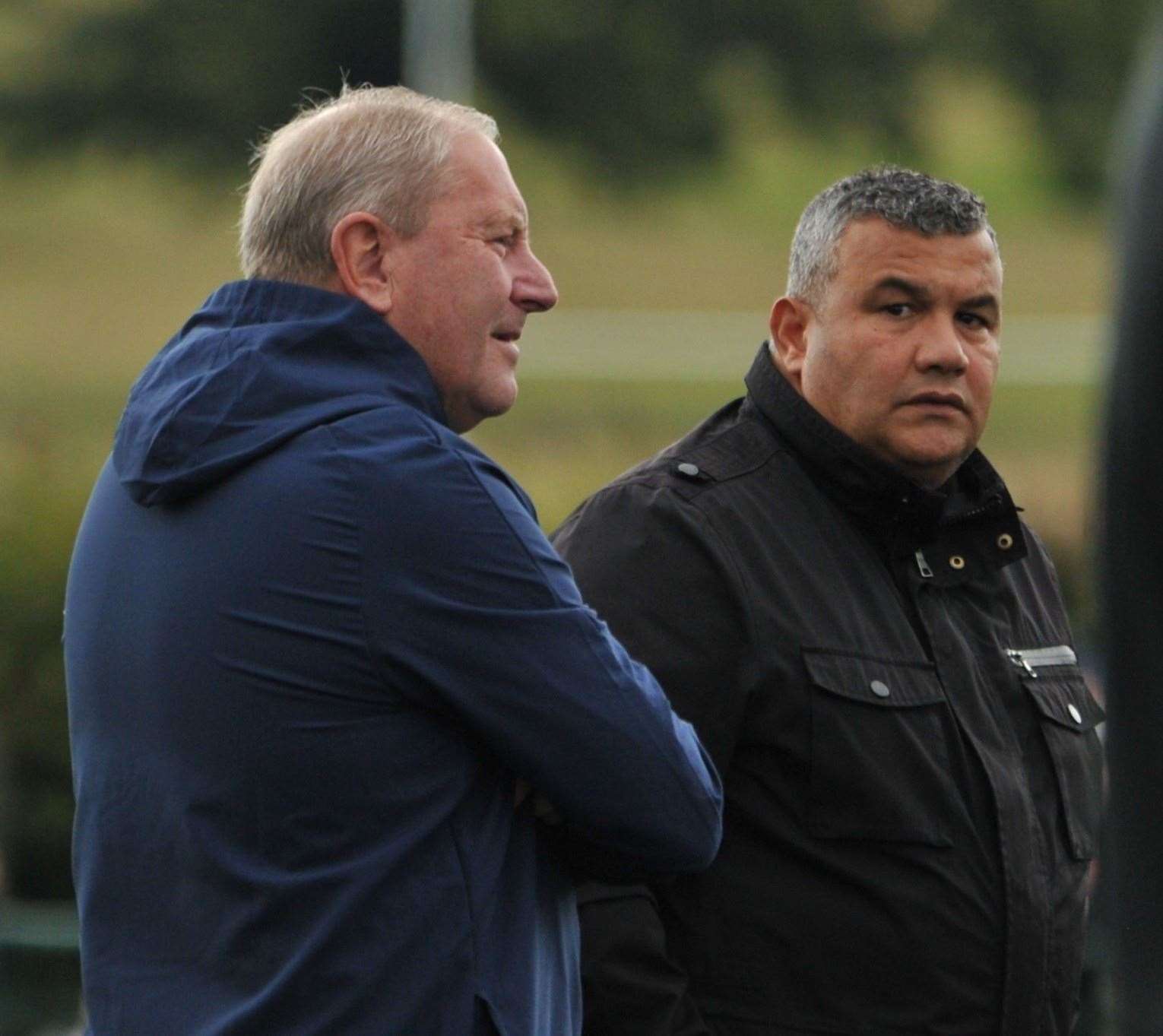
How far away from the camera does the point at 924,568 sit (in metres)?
2.92

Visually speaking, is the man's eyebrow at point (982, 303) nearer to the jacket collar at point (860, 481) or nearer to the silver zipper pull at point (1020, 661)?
the jacket collar at point (860, 481)

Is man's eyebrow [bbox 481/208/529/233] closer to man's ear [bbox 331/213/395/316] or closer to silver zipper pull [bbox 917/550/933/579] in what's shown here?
man's ear [bbox 331/213/395/316]

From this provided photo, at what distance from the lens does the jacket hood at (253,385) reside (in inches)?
88.4

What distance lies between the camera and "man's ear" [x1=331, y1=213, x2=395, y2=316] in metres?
2.37

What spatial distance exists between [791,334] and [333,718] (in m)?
1.14

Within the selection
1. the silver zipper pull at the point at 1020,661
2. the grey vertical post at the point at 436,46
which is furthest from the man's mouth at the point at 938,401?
the grey vertical post at the point at 436,46

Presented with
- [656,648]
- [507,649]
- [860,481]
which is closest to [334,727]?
[507,649]

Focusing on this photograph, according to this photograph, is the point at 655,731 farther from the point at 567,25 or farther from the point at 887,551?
the point at 567,25

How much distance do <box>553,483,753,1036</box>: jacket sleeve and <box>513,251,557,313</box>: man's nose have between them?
1.29ft

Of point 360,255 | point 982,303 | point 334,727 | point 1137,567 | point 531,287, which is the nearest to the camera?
point 1137,567

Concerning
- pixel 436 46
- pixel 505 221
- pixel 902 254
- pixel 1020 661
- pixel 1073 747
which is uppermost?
pixel 505 221

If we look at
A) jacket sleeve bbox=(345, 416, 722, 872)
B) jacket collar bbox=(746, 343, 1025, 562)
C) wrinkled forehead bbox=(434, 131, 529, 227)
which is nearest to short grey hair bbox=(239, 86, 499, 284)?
wrinkled forehead bbox=(434, 131, 529, 227)

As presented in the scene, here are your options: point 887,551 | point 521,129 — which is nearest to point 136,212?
point 521,129

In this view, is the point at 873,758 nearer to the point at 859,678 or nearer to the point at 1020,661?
the point at 859,678
